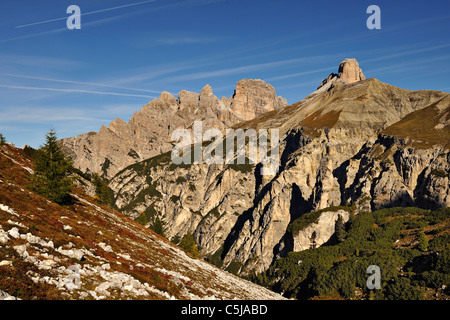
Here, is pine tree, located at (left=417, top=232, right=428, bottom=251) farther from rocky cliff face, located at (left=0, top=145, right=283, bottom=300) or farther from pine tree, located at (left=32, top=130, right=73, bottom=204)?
pine tree, located at (left=32, top=130, right=73, bottom=204)

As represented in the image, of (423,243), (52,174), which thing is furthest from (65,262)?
(423,243)

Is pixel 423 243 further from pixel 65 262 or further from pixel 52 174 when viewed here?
pixel 65 262

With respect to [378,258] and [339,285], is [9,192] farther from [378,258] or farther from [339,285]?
[378,258]

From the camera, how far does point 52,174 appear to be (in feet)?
146

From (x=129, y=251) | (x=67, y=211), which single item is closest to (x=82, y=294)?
(x=129, y=251)

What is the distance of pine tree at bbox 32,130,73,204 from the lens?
43094 mm

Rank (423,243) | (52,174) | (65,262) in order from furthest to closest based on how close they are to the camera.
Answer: (423,243)
(52,174)
(65,262)

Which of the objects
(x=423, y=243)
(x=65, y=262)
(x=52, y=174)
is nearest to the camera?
(x=65, y=262)

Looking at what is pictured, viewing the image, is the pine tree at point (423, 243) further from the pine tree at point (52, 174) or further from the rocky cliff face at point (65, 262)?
the pine tree at point (52, 174)

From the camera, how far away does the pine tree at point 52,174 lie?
43.1 m

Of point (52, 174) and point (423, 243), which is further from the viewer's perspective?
point (423, 243)

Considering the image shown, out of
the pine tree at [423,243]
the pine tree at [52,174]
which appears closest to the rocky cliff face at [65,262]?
the pine tree at [52,174]

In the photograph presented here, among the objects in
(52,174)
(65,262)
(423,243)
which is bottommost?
(423,243)
